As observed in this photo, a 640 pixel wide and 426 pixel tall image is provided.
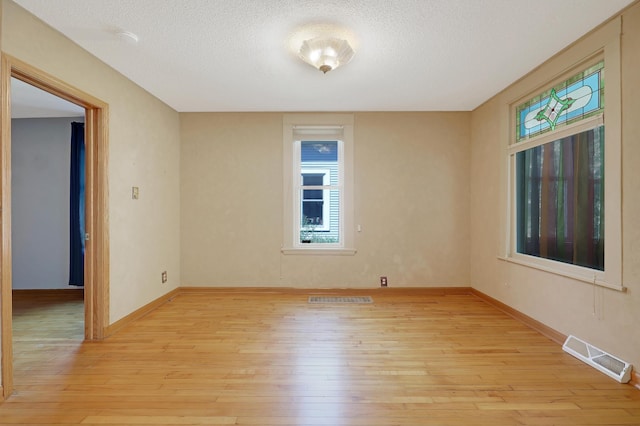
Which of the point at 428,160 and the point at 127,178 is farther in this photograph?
the point at 428,160

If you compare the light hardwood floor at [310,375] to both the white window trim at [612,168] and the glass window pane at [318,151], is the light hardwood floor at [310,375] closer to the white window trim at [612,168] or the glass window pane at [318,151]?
the white window trim at [612,168]

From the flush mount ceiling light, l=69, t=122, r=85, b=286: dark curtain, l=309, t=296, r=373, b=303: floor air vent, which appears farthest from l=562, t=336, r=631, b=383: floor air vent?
l=69, t=122, r=85, b=286: dark curtain

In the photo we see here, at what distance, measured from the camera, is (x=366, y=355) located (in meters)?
2.60

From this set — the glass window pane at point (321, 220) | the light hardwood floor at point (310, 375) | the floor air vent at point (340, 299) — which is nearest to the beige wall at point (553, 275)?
the light hardwood floor at point (310, 375)

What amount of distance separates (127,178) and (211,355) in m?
2.13

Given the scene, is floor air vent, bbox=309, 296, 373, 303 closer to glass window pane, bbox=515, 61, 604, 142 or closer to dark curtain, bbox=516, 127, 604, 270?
dark curtain, bbox=516, 127, 604, 270

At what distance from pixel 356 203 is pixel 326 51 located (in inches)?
93.3

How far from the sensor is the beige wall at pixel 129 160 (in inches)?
90.4

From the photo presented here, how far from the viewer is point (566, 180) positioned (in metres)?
2.88

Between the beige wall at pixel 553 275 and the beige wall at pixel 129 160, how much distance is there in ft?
14.4

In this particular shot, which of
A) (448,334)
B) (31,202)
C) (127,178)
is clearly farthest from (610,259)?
(31,202)

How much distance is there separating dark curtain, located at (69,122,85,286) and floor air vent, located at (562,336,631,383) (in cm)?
603

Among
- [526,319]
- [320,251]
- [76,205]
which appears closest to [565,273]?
[526,319]

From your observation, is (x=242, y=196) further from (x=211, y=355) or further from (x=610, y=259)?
(x=610, y=259)
